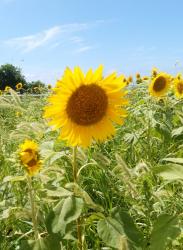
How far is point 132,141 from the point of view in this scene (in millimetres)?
3506

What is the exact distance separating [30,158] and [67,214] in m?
0.25

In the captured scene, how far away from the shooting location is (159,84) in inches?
177

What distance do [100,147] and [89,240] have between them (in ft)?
5.08

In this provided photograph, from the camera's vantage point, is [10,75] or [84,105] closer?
[84,105]

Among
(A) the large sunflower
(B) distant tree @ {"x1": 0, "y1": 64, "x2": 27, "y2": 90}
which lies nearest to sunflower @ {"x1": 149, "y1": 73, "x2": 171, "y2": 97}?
(A) the large sunflower

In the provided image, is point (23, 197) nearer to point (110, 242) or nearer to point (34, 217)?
point (34, 217)

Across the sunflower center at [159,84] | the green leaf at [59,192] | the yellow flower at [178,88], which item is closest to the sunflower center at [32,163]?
the green leaf at [59,192]

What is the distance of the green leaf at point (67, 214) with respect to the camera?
1.50 metres

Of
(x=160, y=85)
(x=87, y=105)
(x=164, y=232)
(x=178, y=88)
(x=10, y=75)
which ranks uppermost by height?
(x=10, y=75)

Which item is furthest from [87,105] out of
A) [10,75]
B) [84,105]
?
[10,75]

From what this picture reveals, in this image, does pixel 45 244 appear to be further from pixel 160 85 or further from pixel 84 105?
pixel 160 85

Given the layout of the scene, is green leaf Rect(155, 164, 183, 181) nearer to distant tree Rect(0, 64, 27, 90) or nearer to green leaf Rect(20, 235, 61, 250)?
green leaf Rect(20, 235, 61, 250)

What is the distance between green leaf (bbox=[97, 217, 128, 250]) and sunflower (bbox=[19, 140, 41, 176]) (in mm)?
290

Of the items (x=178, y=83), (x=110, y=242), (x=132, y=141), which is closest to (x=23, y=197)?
(x=110, y=242)
